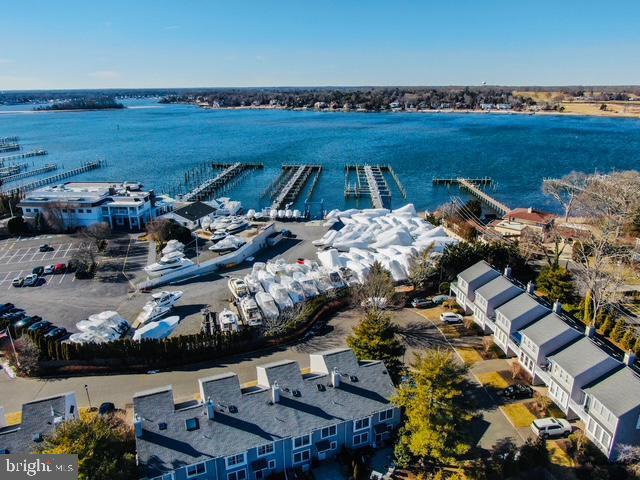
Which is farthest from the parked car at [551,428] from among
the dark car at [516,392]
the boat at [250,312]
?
the boat at [250,312]

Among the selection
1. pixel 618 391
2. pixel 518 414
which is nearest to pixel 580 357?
pixel 618 391

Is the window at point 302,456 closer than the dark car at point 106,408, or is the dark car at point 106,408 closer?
the window at point 302,456

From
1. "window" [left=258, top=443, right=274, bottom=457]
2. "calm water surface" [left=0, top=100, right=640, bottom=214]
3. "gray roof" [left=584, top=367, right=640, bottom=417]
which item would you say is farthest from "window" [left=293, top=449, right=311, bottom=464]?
"calm water surface" [left=0, top=100, right=640, bottom=214]

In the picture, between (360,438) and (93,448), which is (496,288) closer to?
(360,438)

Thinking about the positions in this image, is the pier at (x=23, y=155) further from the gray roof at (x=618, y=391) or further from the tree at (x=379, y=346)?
the gray roof at (x=618, y=391)

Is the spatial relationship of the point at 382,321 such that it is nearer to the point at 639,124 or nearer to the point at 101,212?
the point at 101,212

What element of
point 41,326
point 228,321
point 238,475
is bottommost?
point 238,475

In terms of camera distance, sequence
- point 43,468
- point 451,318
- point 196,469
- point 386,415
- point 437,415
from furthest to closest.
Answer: point 451,318 < point 386,415 < point 437,415 < point 196,469 < point 43,468
